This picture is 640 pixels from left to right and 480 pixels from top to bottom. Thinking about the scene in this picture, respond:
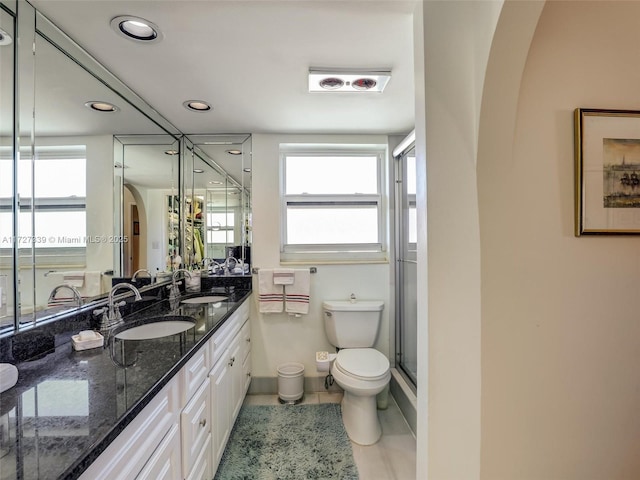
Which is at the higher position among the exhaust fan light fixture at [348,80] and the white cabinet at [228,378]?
the exhaust fan light fixture at [348,80]

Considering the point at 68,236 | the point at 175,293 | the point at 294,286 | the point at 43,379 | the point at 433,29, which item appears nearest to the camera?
the point at 43,379

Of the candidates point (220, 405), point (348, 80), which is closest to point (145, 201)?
point (220, 405)

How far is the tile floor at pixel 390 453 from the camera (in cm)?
165

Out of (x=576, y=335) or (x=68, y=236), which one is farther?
(x=68, y=236)

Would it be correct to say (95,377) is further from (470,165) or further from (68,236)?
(470,165)

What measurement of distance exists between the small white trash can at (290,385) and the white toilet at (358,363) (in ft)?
1.28

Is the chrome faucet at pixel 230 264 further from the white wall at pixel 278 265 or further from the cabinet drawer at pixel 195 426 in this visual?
the cabinet drawer at pixel 195 426

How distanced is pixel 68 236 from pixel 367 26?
163 cm

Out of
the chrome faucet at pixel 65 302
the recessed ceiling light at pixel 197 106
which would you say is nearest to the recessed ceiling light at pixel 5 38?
the recessed ceiling light at pixel 197 106

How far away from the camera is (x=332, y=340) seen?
2406 mm

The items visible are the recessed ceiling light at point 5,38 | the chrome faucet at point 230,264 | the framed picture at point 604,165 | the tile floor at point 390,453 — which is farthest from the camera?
the chrome faucet at point 230,264

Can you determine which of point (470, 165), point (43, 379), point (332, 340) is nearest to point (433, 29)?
point (470, 165)

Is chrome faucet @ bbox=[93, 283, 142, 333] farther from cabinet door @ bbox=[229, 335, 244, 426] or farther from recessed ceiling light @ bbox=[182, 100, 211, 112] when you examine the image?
recessed ceiling light @ bbox=[182, 100, 211, 112]

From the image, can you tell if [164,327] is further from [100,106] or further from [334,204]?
[334,204]
